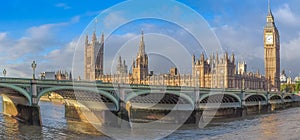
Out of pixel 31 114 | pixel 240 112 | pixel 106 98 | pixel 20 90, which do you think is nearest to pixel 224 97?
pixel 240 112

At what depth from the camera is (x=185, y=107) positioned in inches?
1788

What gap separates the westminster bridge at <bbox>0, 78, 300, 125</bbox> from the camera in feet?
105

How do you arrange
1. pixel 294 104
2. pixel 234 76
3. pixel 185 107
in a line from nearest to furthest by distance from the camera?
1. pixel 185 107
2. pixel 294 104
3. pixel 234 76

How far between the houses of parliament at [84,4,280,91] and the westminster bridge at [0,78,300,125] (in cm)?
4574

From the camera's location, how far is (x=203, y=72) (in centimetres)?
11119

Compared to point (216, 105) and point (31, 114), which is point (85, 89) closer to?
point (31, 114)

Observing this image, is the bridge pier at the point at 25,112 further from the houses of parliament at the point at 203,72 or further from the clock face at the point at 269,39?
the clock face at the point at 269,39

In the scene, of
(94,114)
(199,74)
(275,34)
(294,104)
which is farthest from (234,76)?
(94,114)

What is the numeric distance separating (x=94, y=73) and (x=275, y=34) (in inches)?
2749

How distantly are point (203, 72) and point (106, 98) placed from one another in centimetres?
7552

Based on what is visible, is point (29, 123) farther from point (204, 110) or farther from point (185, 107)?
point (204, 110)

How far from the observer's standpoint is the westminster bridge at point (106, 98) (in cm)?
3203

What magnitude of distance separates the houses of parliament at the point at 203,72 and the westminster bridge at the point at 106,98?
45.7 metres

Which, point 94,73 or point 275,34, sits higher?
point 275,34
